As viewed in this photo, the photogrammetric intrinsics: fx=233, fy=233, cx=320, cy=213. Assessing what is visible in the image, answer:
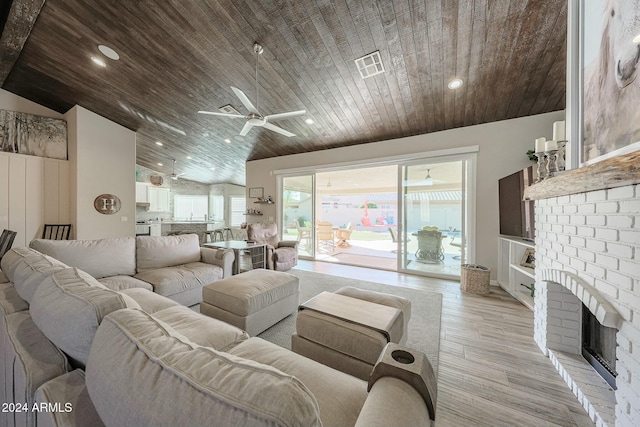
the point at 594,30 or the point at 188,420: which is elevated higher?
the point at 594,30

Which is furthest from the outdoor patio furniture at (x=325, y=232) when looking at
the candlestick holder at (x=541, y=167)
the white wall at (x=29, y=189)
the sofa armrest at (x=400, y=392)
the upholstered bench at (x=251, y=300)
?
the sofa armrest at (x=400, y=392)

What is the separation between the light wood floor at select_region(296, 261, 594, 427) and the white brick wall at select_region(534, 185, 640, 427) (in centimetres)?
16

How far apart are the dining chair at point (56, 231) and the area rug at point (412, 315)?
15.2 ft

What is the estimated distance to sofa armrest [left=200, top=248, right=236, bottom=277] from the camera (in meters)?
3.06

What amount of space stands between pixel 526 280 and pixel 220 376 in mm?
3928

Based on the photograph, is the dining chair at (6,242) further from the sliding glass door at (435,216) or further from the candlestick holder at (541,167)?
the candlestick holder at (541,167)

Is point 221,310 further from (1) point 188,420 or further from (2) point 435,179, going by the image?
(2) point 435,179

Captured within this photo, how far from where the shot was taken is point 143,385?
0.51 metres

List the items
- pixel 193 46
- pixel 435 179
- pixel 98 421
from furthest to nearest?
pixel 435 179 → pixel 193 46 → pixel 98 421

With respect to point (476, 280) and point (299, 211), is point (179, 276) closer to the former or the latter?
point (299, 211)

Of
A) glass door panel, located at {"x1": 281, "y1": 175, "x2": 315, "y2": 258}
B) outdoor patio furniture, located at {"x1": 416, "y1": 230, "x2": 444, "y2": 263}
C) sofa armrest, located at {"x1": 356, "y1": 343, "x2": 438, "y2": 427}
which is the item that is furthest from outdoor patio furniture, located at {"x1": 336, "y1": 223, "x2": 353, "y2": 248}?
sofa armrest, located at {"x1": 356, "y1": 343, "x2": 438, "y2": 427}

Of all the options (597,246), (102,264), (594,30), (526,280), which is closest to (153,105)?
(102,264)

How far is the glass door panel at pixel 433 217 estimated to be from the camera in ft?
13.2

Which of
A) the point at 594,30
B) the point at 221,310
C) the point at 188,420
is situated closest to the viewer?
the point at 188,420
